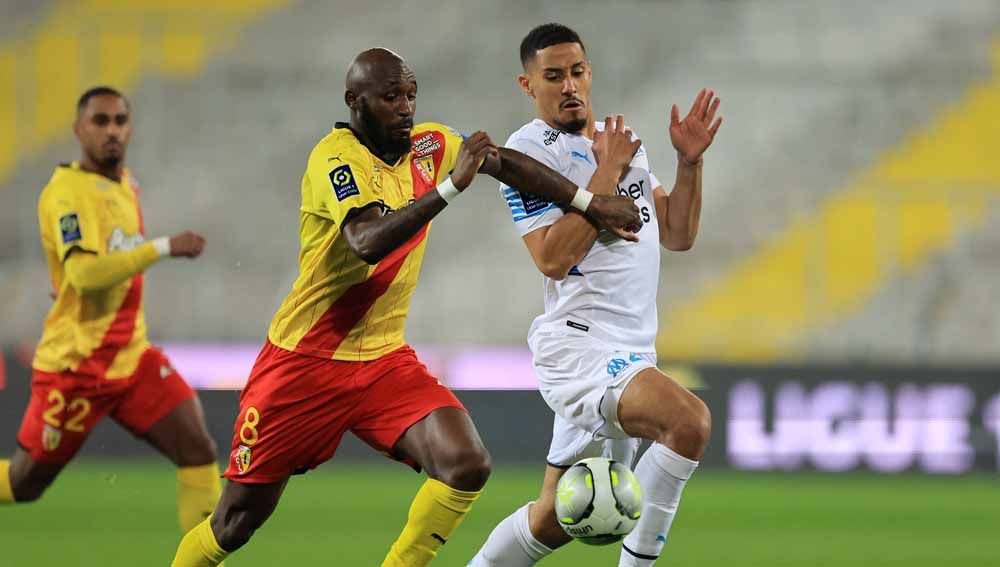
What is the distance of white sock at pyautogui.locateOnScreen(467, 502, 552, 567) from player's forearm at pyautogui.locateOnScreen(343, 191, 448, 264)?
1392mm

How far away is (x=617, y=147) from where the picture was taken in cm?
509

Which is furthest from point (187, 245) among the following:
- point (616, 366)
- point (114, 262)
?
point (616, 366)

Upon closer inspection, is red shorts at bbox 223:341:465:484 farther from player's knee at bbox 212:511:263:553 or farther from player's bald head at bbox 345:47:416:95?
player's bald head at bbox 345:47:416:95

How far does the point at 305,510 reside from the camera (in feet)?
30.6

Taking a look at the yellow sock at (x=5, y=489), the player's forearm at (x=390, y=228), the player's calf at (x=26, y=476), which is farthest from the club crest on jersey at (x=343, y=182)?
the yellow sock at (x=5, y=489)

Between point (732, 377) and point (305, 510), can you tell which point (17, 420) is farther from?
point (732, 377)

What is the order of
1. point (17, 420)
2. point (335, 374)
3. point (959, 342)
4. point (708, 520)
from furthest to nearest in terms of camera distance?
1. point (959, 342)
2. point (17, 420)
3. point (708, 520)
4. point (335, 374)

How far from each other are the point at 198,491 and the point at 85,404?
795 mm

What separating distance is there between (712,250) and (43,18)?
7705 millimetres

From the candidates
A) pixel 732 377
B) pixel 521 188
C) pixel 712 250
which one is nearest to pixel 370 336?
pixel 521 188

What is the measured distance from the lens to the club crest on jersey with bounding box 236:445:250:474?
16.1ft

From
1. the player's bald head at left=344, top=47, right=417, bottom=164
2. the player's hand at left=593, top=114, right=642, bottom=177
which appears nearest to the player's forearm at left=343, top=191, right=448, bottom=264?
the player's bald head at left=344, top=47, right=417, bottom=164

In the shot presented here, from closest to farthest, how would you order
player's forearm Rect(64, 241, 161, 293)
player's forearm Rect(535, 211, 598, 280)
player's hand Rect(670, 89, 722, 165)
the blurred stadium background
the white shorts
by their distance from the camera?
1. the white shorts
2. player's forearm Rect(535, 211, 598, 280)
3. player's hand Rect(670, 89, 722, 165)
4. player's forearm Rect(64, 241, 161, 293)
5. the blurred stadium background

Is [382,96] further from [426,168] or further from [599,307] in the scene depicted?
[599,307]
